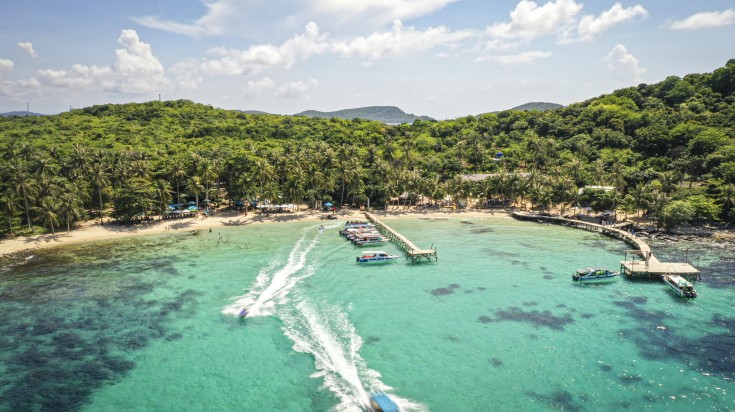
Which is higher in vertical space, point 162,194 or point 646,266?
point 162,194

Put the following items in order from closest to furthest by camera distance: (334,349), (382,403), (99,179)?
(382,403), (334,349), (99,179)

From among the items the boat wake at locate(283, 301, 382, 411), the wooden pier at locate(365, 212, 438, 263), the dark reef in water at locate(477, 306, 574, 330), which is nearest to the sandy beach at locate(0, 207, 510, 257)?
the wooden pier at locate(365, 212, 438, 263)

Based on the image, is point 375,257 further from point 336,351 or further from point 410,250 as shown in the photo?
point 336,351

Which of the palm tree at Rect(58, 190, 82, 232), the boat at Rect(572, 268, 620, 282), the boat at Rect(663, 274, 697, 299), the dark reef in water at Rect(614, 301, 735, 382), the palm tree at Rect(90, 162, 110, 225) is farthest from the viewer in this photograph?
the palm tree at Rect(90, 162, 110, 225)

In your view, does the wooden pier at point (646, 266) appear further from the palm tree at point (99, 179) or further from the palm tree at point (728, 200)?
the palm tree at point (99, 179)

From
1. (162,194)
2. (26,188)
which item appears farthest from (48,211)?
(162,194)

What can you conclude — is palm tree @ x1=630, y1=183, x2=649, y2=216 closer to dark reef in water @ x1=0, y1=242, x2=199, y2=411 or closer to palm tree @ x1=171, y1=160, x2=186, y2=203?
dark reef in water @ x1=0, y1=242, x2=199, y2=411
